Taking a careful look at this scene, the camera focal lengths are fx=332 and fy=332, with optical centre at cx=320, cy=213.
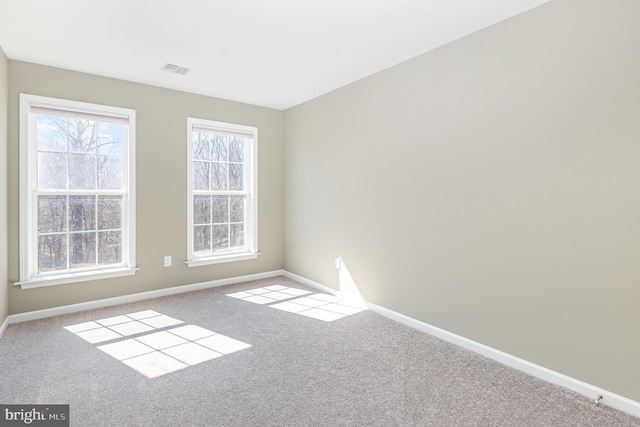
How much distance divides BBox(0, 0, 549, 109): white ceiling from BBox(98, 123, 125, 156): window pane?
1.75ft

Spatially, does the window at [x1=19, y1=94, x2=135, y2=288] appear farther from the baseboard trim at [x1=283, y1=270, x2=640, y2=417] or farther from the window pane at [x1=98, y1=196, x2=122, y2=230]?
the baseboard trim at [x1=283, y1=270, x2=640, y2=417]

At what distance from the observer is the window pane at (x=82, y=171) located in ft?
11.3

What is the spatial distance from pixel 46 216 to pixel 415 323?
3733 mm

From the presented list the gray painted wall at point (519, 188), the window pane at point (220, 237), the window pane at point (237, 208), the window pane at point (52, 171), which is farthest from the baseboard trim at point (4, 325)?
the gray painted wall at point (519, 188)

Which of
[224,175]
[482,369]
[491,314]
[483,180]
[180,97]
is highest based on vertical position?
[180,97]

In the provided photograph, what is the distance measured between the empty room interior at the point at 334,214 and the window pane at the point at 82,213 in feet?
0.09

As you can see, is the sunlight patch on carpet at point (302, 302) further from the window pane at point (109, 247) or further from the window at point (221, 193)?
the window pane at point (109, 247)

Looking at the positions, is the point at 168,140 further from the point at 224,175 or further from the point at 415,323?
the point at 415,323

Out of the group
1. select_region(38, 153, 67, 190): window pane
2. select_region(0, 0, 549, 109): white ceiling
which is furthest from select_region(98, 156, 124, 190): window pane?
select_region(0, 0, 549, 109): white ceiling

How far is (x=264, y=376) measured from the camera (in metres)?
2.23

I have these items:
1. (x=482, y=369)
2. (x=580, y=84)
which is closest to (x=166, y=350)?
(x=482, y=369)

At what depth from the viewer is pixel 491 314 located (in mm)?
2494

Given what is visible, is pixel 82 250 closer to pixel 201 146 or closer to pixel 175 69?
pixel 201 146

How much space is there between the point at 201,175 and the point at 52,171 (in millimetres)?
1490
